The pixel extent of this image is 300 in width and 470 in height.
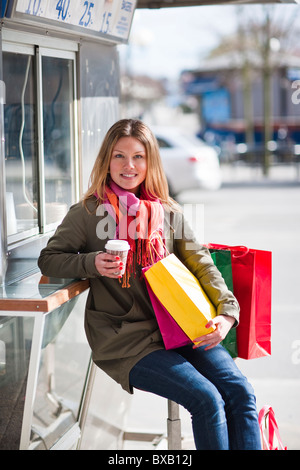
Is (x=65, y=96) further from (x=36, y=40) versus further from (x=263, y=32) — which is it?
(x=263, y=32)

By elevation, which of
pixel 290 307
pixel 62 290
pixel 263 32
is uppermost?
pixel 263 32

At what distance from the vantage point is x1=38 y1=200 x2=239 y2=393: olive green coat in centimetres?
279

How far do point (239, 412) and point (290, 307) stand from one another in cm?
410

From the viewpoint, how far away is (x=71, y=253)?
9.40 ft

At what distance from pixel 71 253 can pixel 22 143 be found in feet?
3.33

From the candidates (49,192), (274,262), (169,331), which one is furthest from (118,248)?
(274,262)

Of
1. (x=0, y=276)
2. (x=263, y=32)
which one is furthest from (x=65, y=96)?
(x=263, y=32)

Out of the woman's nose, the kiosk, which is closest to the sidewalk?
the kiosk

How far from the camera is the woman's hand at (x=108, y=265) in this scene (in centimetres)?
269

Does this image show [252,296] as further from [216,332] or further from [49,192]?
[49,192]

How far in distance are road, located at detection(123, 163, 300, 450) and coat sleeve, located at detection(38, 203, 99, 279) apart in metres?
1.17

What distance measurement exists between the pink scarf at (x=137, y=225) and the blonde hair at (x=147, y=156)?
2.7 inches

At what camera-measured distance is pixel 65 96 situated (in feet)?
12.8

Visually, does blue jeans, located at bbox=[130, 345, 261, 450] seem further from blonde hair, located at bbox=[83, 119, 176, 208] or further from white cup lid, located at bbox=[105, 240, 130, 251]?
blonde hair, located at bbox=[83, 119, 176, 208]
